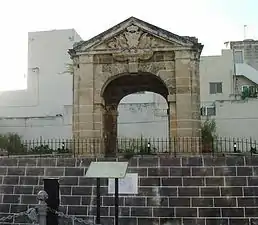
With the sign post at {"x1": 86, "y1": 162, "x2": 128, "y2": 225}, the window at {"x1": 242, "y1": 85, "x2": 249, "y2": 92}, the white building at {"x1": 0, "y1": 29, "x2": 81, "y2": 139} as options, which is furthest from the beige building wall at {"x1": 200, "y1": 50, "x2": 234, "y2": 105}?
the sign post at {"x1": 86, "y1": 162, "x2": 128, "y2": 225}

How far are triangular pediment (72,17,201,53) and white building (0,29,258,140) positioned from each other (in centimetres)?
1480

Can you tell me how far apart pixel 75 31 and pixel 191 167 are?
26.9 meters

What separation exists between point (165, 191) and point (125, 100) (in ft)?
73.9

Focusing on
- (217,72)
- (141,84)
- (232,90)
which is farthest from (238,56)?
(141,84)

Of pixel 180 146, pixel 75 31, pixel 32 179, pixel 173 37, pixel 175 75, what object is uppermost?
pixel 75 31

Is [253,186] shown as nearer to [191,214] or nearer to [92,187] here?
[191,214]

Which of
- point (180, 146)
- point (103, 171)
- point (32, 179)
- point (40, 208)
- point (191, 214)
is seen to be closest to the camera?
point (40, 208)

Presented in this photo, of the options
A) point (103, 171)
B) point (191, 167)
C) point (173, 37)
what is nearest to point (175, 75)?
point (173, 37)

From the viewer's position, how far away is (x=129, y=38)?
17594mm

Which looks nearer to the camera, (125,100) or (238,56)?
(125,100)

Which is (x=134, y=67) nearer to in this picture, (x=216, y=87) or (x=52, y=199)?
(x=52, y=199)

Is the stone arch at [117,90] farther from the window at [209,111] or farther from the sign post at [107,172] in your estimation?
the window at [209,111]

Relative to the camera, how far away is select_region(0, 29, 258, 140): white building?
32.2 metres

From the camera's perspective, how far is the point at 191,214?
521 inches
